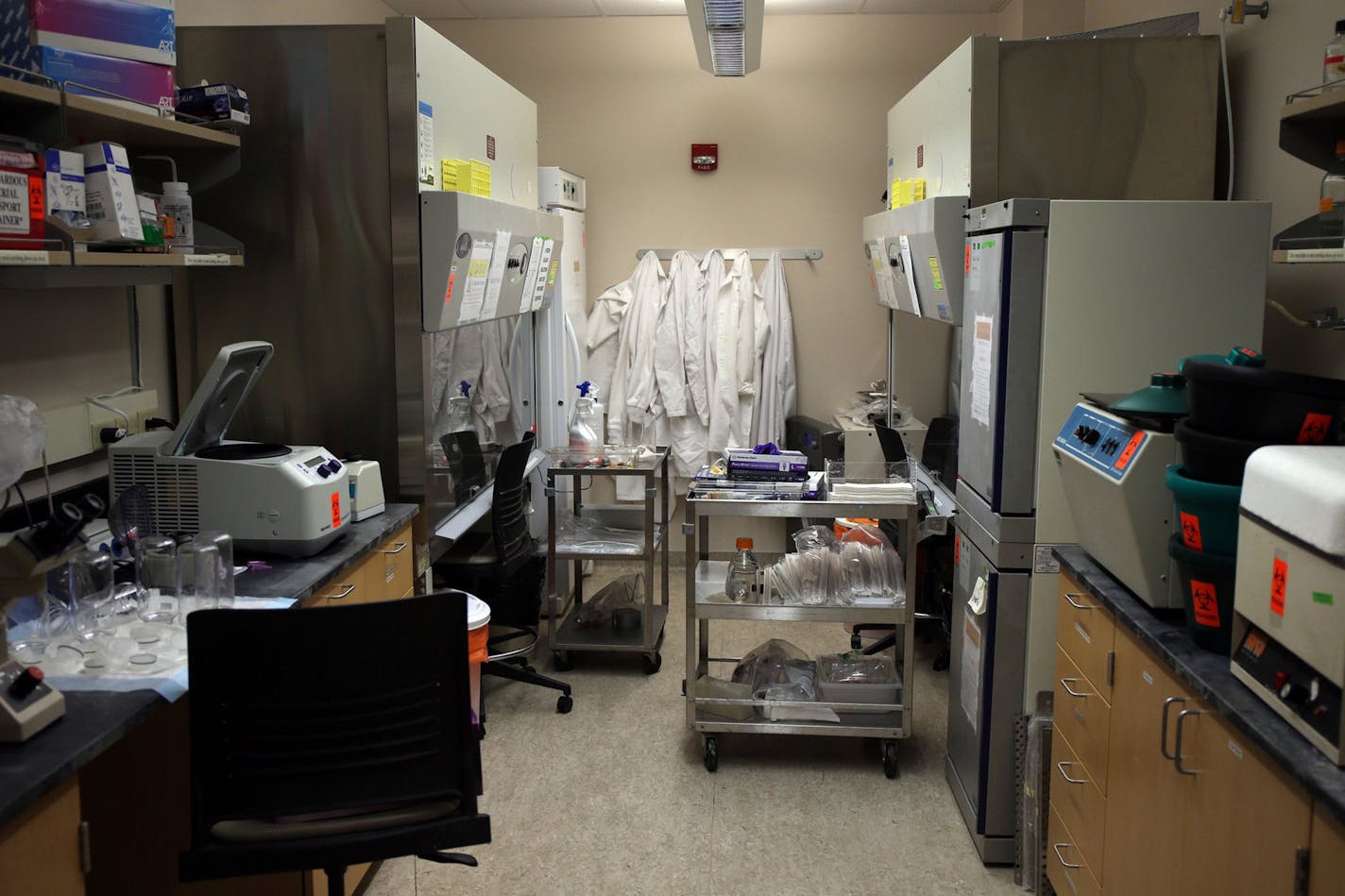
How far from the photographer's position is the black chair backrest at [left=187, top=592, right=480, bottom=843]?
181cm

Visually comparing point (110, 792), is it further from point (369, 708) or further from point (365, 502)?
point (365, 502)

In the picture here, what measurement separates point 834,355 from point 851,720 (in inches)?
111

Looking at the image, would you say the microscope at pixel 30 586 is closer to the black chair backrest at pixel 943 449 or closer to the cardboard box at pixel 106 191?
the cardboard box at pixel 106 191

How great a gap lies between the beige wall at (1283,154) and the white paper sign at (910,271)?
0.99m

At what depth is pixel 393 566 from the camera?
3160 mm

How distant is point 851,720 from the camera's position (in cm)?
347

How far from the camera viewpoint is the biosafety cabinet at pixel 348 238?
323 cm

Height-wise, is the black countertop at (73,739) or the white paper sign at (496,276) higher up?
the white paper sign at (496,276)

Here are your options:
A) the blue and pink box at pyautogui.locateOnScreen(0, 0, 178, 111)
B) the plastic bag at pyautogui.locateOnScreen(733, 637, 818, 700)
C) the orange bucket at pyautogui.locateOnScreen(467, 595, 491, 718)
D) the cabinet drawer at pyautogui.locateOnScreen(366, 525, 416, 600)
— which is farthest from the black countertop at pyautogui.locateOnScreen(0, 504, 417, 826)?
the plastic bag at pyautogui.locateOnScreen(733, 637, 818, 700)

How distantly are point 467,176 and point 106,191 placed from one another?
4.46ft

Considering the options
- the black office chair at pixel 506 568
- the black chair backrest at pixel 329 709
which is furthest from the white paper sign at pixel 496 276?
the black chair backrest at pixel 329 709

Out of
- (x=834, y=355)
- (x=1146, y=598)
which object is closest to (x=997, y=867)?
(x=1146, y=598)

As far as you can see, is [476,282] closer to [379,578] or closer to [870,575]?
[379,578]

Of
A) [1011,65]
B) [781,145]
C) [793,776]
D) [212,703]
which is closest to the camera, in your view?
[212,703]
